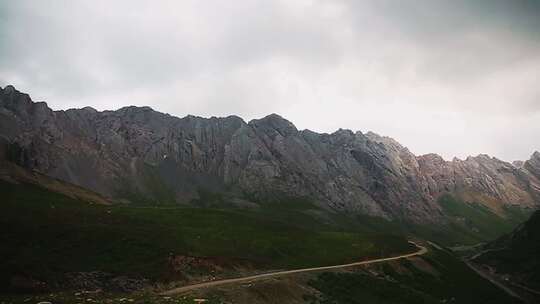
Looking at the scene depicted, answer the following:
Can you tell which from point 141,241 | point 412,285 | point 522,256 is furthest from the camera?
point 522,256

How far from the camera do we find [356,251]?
105500mm

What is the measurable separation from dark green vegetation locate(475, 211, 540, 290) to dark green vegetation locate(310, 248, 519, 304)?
24.5 metres

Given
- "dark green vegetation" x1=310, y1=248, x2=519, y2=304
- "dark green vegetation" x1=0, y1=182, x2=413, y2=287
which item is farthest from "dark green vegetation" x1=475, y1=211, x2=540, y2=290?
"dark green vegetation" x1=0, y1=182, x2=413, y2=287

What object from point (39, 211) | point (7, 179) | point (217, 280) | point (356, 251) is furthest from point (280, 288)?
point (7, 179)

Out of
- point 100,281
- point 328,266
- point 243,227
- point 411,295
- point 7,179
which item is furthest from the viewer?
point 7,179

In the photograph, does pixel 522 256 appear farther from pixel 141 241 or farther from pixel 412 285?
pixel 141 241

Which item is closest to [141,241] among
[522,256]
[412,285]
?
[412,285]

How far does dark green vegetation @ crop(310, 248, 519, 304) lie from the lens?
230 feet

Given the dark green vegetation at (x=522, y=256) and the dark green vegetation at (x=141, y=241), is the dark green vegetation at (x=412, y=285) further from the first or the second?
the dark green vegetation at (x=522, y=256)

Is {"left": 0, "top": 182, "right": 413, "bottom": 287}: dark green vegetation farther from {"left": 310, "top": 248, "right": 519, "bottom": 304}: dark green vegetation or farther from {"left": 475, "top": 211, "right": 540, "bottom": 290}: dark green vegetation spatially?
{"left": 475, "top": 211, "right": 540, "bottom": 290}: dark green vegetation

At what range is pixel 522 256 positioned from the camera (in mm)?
156125

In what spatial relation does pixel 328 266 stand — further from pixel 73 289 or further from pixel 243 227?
pixel 73 289

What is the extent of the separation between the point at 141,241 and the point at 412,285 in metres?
54.3

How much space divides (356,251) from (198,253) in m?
44.0
